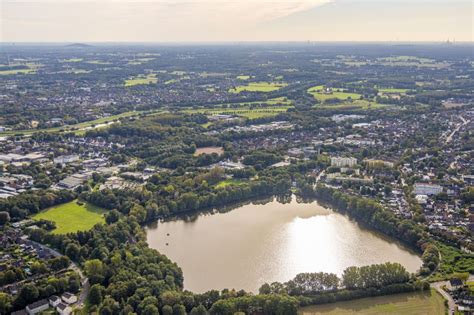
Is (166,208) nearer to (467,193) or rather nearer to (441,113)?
(467,193)

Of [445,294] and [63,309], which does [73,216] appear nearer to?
[63,309]

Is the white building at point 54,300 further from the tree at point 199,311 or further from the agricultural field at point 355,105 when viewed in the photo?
the agricultural field at point 355,105

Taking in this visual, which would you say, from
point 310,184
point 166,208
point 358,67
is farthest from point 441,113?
point 358,67

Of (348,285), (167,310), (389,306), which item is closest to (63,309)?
(167,310)

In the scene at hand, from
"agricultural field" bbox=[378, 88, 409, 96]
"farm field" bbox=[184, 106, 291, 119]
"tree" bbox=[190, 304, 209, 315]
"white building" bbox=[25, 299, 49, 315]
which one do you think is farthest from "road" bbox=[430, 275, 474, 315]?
"agricultural field" bbox=[378, 88, 409, 96]

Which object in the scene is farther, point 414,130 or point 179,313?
point 414,130
